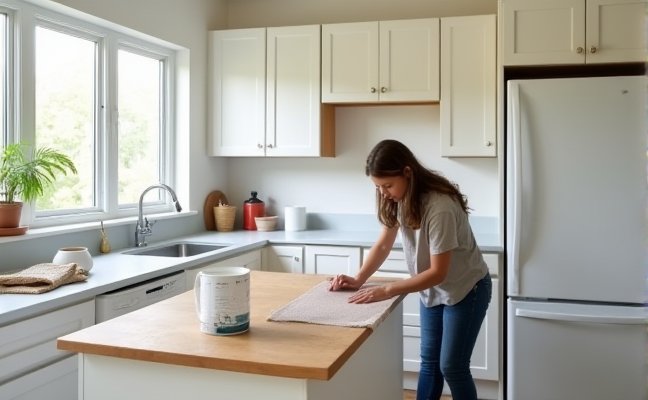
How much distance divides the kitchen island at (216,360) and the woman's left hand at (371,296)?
6.6 inches

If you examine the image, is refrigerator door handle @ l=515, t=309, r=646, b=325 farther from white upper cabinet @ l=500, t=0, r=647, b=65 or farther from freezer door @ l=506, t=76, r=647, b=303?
white upper cabinet @ l=500, t=0, r=647, b=65

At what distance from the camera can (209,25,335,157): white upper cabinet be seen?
12.7 feet

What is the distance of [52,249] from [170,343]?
1.61 m

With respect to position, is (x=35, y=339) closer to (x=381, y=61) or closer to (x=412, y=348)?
(x=412, y=348)

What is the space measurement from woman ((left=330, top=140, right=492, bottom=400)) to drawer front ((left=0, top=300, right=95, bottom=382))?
3.05 ft

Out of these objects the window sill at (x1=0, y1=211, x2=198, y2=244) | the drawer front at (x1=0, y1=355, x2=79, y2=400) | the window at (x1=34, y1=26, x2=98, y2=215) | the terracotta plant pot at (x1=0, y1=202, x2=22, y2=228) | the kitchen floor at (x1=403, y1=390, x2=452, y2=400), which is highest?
the window at (x1=34, y1=26, x2=98, y2=215)

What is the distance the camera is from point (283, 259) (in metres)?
3.69

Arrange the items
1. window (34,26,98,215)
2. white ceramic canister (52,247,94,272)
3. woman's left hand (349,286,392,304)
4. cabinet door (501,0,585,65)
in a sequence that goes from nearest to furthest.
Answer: woman's left hand (349,286,392,304) → white ceramic canister (52,247,94,272) → window (34,26,98,215) → cabinet door (501,0,585,65)

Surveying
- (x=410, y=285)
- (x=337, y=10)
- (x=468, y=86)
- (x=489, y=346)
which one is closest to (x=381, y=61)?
(x=468, y=86)

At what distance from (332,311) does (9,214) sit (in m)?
1.57

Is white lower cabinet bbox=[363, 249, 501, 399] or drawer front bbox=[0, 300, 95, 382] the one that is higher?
drawer front bbox=[0, 300, 95, 382]

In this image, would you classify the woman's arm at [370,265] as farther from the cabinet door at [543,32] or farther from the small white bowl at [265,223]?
the small white bowl at [265,223]

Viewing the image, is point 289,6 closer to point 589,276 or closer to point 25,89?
point 25,89

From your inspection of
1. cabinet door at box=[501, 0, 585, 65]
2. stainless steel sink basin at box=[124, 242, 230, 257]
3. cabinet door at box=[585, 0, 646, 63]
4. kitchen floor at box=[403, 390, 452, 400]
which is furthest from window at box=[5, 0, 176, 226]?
cabinet door at box=[585, 0, 646, 63]
